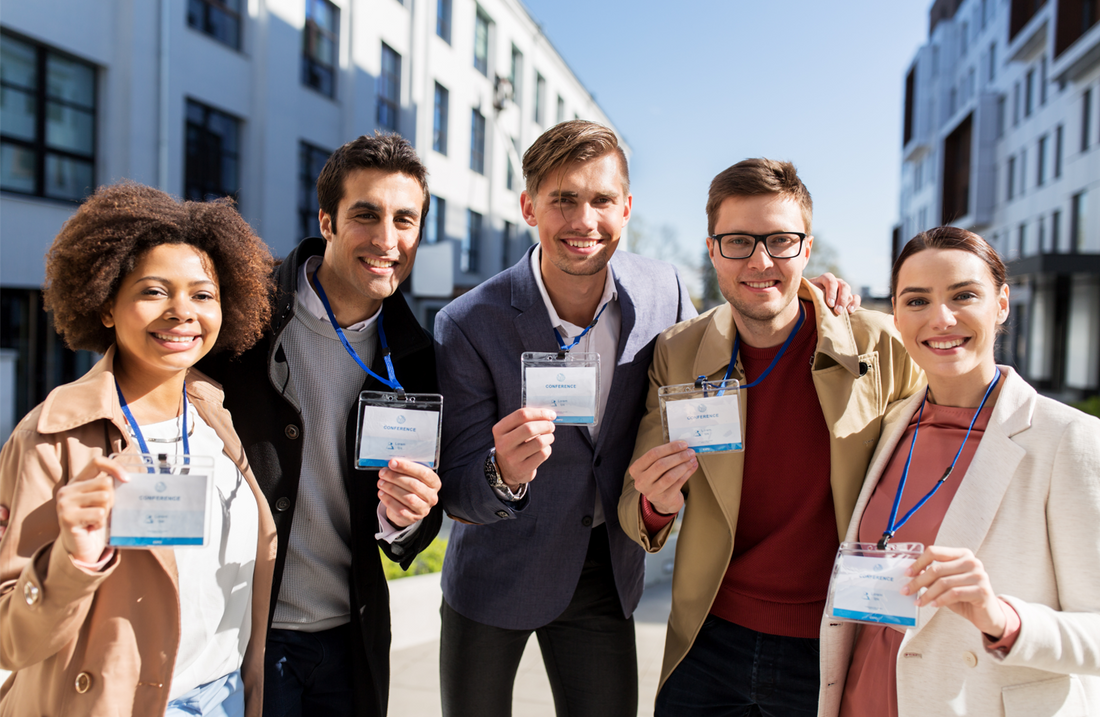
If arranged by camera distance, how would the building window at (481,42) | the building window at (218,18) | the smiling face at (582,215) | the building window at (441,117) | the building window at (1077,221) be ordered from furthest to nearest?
the building window at (481,42)
the building window at (1077,221)
the building window at (441,117)
the building window at (218,18)
the smiling face at (582,215)

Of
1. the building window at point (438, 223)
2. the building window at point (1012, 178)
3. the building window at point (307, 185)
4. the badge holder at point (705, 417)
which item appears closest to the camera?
the badge holder at point (705, 417)

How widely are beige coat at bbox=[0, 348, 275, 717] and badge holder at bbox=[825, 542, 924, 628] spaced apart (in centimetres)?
168

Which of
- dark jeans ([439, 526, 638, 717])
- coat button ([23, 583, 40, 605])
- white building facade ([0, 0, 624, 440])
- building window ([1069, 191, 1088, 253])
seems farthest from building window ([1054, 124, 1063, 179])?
coat button ([23, 583, 40, 605])

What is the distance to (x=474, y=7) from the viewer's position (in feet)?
75.6

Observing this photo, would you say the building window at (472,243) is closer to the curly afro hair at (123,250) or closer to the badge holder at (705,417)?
the curly afro hair at (123,250)

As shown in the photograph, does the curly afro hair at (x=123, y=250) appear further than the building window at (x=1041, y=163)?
No

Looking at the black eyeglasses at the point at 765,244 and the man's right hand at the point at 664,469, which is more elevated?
the black eyeglasses at the point at 765,244

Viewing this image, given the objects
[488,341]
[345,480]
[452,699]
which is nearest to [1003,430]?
[488,341]

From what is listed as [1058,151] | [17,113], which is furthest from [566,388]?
[1058,151]

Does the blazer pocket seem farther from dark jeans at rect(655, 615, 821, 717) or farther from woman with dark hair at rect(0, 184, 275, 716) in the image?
woman with dark hair at rect(0, 184, 275, 716)

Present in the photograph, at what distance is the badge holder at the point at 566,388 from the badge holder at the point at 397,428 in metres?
0.31

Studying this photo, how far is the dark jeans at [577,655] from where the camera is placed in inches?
109

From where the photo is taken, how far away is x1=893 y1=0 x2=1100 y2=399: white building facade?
22.3 m

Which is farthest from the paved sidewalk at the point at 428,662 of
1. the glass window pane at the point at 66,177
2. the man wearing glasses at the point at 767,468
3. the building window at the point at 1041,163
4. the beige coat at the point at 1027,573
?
the building window at the point at 1041,163
